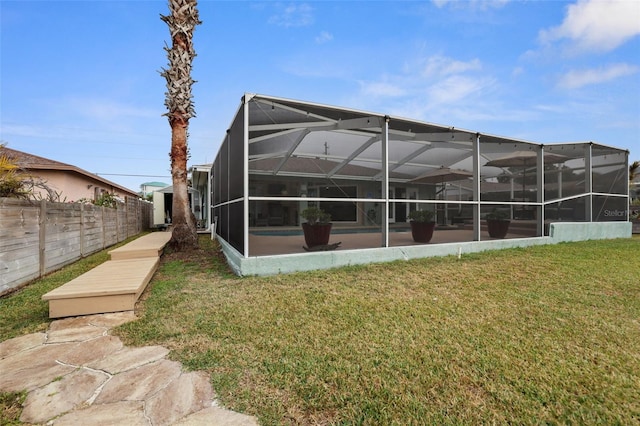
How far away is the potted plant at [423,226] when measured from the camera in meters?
7.23

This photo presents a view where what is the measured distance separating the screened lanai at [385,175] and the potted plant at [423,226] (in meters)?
0.28

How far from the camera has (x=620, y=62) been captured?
10961 mm

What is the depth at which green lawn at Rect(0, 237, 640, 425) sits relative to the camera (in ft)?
5.39

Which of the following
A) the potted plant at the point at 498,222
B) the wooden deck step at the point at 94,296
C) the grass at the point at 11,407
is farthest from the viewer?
the potted plant at the point at 498,222

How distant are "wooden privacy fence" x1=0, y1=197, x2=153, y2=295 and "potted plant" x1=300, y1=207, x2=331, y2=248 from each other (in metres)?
4.53

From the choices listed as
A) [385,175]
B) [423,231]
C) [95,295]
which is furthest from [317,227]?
[95,295]

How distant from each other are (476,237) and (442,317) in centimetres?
456

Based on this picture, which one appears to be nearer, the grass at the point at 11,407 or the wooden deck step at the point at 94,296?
the grass at the point at 11,407

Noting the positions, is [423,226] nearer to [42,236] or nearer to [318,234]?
[318,234]

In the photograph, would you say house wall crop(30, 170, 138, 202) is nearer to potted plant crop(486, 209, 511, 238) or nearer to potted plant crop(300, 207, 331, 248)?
potted plant crop(300, 207, 331, 248)

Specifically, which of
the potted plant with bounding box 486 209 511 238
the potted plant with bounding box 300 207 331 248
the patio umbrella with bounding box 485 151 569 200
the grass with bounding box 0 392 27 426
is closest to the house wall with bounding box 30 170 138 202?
the potted plant with bounding box 300 207 331 248

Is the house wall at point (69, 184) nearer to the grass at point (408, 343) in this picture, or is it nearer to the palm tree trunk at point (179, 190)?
the palm tree trunk at point (179, 190)

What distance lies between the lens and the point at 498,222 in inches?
302

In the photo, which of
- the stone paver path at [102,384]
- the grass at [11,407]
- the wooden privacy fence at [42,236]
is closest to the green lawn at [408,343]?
the stone paver path at [102,384]
